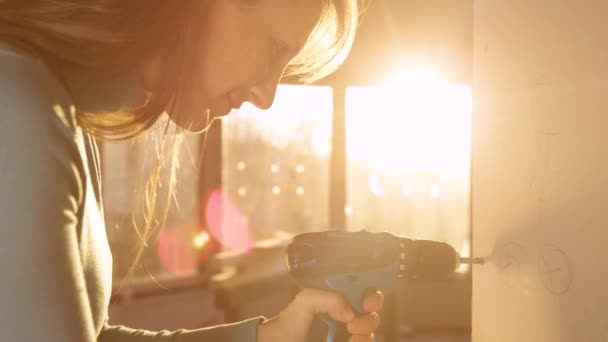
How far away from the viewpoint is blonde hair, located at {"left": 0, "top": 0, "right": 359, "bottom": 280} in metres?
0.61

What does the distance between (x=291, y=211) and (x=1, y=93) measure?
379 cm

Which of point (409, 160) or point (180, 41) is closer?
point (180, 41)

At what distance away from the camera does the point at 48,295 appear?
500mm

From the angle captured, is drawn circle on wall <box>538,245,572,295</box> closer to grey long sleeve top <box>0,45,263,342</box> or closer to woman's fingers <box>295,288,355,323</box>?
woman's fingers <box>295,288,355,323</box>

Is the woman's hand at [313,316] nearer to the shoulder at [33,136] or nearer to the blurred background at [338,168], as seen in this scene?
the shoulder at [33,136]

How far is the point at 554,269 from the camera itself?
30.8 inches

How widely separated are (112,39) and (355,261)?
45 centimetres

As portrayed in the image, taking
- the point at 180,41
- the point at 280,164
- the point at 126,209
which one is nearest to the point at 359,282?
the point at 180,41

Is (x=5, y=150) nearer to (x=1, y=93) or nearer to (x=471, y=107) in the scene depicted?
(x=1, y=93)

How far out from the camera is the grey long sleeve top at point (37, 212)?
496 millimetres

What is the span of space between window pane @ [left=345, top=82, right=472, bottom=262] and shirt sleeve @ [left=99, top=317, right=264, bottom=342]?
6.41 feet

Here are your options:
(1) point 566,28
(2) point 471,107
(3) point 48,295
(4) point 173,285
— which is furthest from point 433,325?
(3) point 48,295

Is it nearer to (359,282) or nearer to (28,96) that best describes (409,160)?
(359,282)

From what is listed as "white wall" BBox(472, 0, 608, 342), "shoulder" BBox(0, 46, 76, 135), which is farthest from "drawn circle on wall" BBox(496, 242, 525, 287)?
"shoulder" BBox(0, 46, 76, 135)
